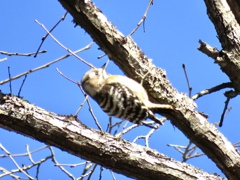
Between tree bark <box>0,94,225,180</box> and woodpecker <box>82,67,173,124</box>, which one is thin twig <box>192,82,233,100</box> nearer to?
woodpecker <box>82,67,173,124</box>

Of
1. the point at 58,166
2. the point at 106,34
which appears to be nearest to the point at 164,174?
the point at 106,34

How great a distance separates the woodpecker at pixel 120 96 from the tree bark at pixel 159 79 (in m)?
0.09

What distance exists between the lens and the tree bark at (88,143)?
2383 millimetres

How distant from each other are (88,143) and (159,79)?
0.66m

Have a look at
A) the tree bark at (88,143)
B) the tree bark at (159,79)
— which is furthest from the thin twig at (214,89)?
the tree bark at (88,143)

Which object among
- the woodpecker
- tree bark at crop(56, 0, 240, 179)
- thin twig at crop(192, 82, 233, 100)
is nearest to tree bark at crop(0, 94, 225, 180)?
tree bark at crop(56, 0, 240, 179)

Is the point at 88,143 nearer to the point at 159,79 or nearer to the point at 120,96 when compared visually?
the point at 159,79

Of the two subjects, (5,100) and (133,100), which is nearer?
(5,100)

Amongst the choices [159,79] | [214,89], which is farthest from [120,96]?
[214,89]

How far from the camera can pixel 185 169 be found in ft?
8.68

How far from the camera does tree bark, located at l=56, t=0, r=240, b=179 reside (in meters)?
2.65

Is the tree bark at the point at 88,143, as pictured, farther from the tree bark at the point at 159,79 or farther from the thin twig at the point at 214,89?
the thin twig at the point at 214,89

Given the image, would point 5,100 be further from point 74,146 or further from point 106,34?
A: point 106,34

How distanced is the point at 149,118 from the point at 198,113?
480 mm
